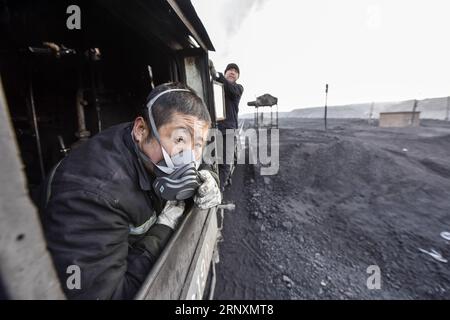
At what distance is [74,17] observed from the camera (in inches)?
104

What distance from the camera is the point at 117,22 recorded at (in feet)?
9.26

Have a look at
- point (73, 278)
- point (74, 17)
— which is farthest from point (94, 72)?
point (73, 278)

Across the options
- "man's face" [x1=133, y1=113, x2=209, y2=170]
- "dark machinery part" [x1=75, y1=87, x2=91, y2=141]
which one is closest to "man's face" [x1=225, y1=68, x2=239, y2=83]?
"dark machinery part" [x1=75, y1=87, x2=91, y2=141]

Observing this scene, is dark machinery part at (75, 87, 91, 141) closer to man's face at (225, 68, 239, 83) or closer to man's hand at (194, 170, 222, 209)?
man's hand at (194, 170, 222, 209)

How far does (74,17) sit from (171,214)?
106 inches

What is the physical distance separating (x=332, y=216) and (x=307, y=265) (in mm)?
1709

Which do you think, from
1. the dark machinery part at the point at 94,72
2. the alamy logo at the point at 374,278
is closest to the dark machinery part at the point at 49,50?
the dark machinery part at the point at 94,72

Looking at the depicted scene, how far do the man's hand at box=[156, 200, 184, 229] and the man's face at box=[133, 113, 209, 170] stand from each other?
0.43 meters

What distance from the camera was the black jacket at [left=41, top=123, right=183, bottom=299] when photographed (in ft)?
3.09

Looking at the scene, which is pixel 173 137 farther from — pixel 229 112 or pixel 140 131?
pixel 229 112

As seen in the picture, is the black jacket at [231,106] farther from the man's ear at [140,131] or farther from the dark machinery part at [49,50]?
the man's ear at [140,131]

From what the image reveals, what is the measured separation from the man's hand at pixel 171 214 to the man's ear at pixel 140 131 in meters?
0.55
